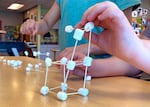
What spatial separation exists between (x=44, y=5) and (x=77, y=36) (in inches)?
231

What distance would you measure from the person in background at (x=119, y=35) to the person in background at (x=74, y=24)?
0.14 metres

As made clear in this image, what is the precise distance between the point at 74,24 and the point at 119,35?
47 cm

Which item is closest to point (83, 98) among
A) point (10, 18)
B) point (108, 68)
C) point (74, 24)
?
point (108, 68)

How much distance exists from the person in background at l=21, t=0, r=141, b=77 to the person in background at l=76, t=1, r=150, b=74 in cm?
14

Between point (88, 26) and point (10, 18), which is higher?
point (10, 18)

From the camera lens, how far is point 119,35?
323 millimetres

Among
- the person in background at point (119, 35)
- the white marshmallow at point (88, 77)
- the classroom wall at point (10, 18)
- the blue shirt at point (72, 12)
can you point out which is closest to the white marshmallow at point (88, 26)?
the person in background at point (119, 35)

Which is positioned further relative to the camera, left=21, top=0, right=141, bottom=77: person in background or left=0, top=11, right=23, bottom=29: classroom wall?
left=0, top=11, right=23, bottom=29: classroom wall

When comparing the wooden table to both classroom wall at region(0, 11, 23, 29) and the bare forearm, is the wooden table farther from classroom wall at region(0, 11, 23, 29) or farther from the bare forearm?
classroom wall at region(0, 11, 23, 29)

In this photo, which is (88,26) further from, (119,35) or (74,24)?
(74,24)

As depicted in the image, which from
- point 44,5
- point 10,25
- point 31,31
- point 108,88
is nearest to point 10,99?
point 108,88

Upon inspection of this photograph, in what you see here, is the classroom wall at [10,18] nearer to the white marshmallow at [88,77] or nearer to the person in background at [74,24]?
the person in background at [74,24]

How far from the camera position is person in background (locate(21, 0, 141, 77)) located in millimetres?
515

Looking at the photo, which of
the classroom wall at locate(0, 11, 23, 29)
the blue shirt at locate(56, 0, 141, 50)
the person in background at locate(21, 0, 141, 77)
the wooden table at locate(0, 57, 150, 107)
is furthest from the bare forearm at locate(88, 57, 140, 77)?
the classroom wall at locate(0, 11, 23, 29)
